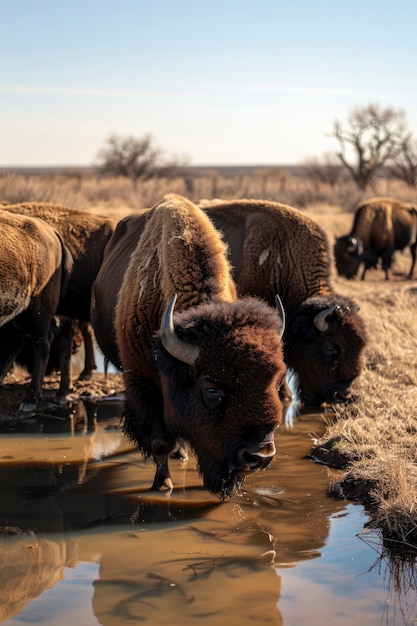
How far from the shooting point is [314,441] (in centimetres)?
764

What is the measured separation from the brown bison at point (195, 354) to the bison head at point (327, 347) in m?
2.35

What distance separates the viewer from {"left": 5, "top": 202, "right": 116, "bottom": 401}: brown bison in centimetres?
942

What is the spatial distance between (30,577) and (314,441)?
339 centimetres

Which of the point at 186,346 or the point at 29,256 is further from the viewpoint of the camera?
the point at 29,256

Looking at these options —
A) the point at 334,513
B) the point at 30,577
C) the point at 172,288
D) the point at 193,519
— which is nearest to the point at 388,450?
the point at 334,513

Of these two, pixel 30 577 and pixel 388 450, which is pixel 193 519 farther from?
pixel 388 450

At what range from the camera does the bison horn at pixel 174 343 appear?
5230 millimetres

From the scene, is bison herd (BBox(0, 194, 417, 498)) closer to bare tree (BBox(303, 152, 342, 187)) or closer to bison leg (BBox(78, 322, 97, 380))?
bison leg (BBox(78, 322, 97, 380))

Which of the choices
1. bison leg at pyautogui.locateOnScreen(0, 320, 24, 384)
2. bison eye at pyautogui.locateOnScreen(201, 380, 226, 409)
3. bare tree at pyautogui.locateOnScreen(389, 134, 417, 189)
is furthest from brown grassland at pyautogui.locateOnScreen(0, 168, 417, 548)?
bare tree at pyautogui.locateOnScreen(389, 134, 417, 189)

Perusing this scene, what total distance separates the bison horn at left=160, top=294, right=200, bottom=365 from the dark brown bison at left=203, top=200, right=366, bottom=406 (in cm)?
336

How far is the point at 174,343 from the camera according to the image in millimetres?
5246

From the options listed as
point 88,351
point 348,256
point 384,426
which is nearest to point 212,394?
point 384,426

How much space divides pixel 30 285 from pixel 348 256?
46.2ft

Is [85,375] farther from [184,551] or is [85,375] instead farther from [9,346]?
[184,551]
